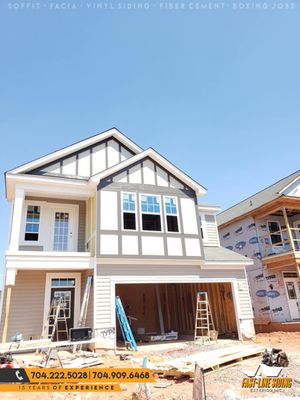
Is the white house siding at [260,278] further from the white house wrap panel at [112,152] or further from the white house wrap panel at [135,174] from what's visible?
the white house wrap panel at [112,152]

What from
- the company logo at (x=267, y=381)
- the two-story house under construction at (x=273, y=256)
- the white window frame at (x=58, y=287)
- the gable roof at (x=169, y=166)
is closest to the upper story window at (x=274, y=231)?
the two-story house under construction at (x=273, y=256)

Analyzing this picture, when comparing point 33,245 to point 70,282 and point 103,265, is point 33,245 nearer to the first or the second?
point 70,282

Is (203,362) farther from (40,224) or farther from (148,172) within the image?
(40,224)

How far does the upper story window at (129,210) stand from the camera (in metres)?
12.5

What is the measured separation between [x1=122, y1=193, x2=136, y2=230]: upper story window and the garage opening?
5850 millimetres

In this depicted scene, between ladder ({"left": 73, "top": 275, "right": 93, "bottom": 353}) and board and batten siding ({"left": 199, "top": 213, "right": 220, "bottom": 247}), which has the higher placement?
board and batten siding ({"left": 199, "top": 213, "right": 220, "bottom": 247})

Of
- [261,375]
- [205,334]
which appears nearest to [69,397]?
[261,375]

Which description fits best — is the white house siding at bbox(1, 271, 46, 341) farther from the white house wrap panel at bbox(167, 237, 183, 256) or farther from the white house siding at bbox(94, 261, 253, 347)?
the white house wrap panel at bbox(167, 237, 183, 256)

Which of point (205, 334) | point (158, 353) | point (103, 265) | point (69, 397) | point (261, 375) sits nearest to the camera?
point (69, 397)

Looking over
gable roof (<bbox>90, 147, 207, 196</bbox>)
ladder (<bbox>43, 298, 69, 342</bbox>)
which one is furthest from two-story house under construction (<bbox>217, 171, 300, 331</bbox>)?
ladder (<bbox>43, 298, 69, 342</bbox>)

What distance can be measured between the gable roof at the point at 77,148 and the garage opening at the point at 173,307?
8.40 m

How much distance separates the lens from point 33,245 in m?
12.6

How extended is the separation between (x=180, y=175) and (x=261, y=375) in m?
9.35

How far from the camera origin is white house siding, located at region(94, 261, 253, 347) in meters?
10.7
